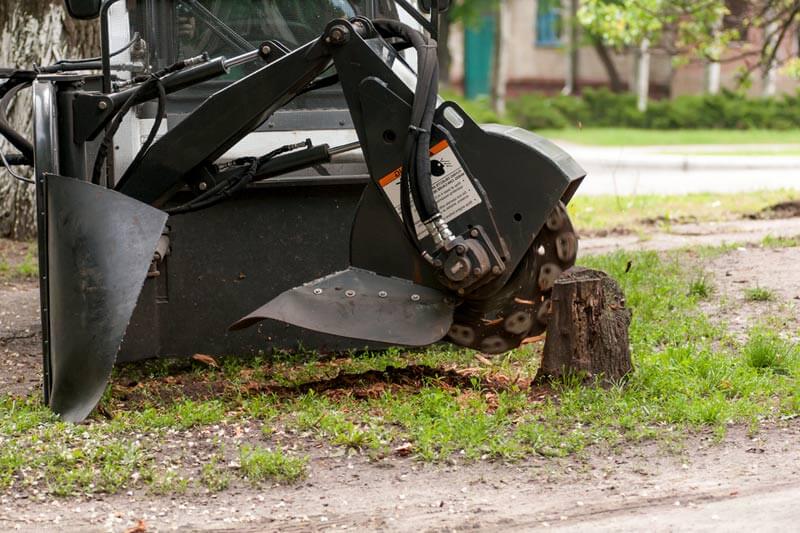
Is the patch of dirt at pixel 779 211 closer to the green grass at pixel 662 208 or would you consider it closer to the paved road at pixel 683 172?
the green grass at pixel 662 208

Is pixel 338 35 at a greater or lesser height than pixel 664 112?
greater

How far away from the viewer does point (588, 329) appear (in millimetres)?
6055

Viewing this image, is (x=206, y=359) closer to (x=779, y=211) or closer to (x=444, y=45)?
(x=779, y=211)

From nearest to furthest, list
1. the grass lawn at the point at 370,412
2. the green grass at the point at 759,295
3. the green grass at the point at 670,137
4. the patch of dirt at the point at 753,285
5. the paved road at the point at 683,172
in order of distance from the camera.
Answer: the grass lawn at the point at 370,412
the patch of dirt at the point at 753,285
the green grass at the point at 759,295
the paved road at the point at 683,172
the green grass at the point at 670,137

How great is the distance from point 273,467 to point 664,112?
25675 millimetres

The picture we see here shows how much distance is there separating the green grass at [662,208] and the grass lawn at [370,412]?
5.01 meters

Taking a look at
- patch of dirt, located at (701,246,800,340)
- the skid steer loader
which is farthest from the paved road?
the skid steer loader

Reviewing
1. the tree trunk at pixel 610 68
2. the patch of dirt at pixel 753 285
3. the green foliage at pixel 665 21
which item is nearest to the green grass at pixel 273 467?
the patch of dirt at pixel 753 285

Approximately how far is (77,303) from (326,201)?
5.87 feet

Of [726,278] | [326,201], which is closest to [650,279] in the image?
[726,278]

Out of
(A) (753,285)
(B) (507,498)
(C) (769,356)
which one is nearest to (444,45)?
(A) (753,285)

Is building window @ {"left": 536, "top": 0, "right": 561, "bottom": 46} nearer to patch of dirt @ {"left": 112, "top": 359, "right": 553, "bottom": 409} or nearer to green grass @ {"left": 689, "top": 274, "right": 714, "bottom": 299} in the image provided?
green grass @ {"left": 689, "top": 274, "right": 714, "bottom": 299}

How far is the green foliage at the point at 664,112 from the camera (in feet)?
94.1

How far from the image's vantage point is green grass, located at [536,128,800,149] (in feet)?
82.3
